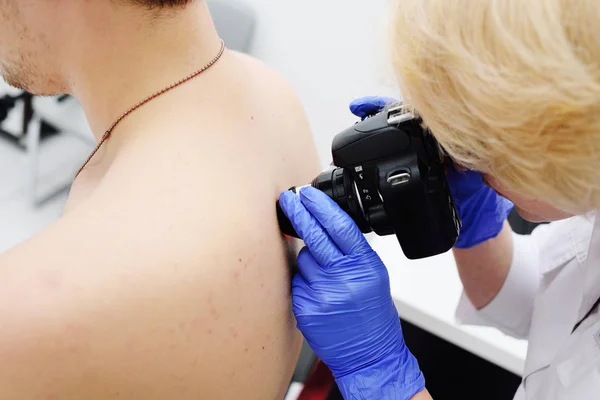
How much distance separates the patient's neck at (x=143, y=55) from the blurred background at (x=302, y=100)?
0.75 metres

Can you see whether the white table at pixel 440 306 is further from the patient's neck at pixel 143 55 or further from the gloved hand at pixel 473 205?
the patient's neck at pixel 143 55

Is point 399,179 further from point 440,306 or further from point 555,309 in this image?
point 440,306

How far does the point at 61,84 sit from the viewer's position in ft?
2.56

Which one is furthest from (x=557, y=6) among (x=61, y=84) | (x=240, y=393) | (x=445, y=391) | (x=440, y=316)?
(x=445, y=391)

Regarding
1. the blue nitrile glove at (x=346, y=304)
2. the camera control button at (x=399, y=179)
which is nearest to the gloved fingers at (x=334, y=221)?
→ the blue nitrile glove at (x=346, y=304)

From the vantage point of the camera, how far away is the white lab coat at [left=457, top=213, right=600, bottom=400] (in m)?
0.76

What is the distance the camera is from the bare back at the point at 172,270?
1.63 feet

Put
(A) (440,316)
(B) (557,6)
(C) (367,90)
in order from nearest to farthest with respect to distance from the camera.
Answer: (B) (557,6) → (A) (440,316) → (C) (367,90)

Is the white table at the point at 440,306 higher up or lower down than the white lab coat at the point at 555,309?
lower down

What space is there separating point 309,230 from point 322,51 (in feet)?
3.80

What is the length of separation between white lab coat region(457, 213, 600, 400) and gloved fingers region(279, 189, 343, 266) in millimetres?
313

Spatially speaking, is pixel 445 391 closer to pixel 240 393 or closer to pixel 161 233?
pixel 240 393

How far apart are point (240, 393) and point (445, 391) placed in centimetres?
98

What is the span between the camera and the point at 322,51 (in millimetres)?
1717
